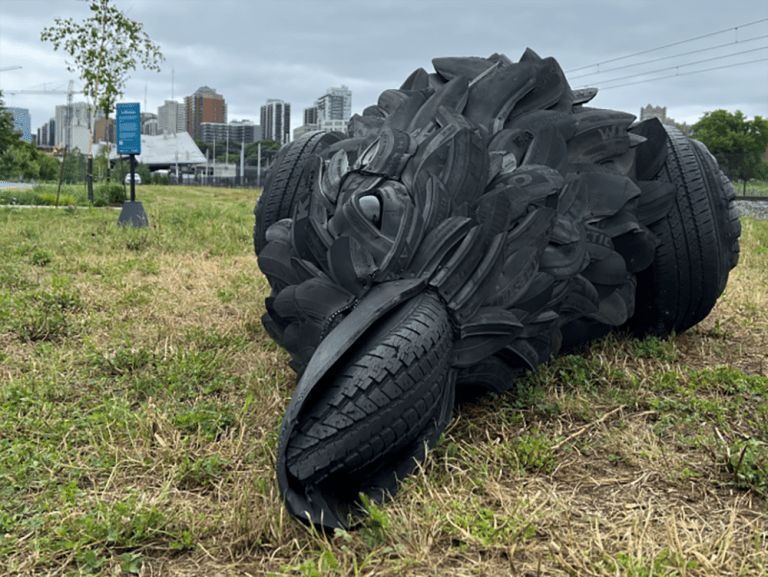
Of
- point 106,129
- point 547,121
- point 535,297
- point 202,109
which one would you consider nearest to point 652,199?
point 547,121

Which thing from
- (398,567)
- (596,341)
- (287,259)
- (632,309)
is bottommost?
(398,567)

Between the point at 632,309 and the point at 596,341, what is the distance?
306mm

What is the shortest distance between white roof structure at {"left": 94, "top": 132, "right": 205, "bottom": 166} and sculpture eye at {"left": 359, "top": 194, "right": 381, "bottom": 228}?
187ft

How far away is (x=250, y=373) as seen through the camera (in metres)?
2.82

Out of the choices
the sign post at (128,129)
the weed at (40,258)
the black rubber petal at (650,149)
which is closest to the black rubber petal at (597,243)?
the black rubber petal at (650,149)

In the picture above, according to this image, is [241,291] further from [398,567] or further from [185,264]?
[398,567]

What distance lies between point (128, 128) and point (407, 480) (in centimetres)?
958

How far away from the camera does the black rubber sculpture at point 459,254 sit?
1678mm

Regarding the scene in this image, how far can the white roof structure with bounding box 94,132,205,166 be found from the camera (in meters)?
55.7

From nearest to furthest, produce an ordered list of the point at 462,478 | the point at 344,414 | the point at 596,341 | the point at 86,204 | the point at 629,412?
→ the point at 344,414 < the point at 462,478 < the point at 629,412 < the point at 596,341 < the point at 86,204

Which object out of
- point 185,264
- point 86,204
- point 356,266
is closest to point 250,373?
point 356,266

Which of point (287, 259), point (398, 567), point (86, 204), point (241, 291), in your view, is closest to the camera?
point (398, 567)

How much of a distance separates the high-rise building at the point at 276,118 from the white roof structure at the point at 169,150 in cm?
1347

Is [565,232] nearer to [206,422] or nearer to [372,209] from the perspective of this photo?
[372,209]
